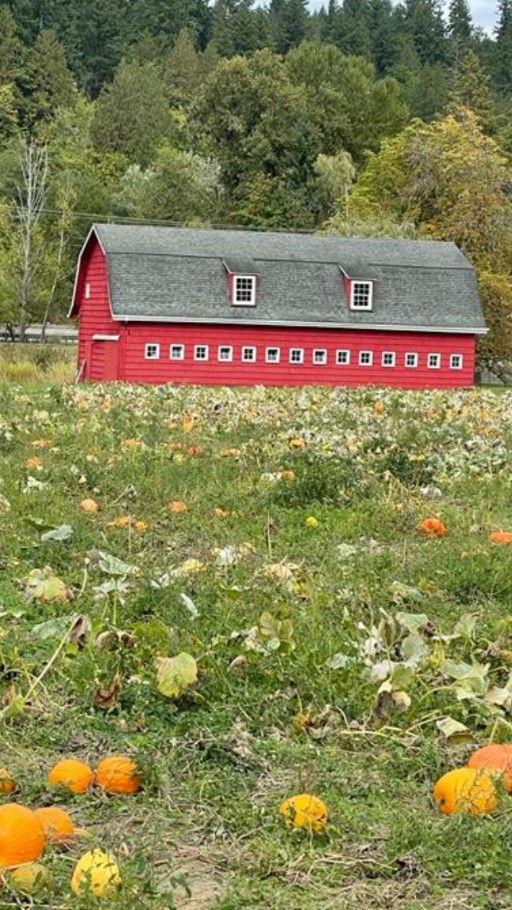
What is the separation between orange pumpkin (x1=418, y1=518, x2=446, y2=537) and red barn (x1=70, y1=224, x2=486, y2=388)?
2909cm

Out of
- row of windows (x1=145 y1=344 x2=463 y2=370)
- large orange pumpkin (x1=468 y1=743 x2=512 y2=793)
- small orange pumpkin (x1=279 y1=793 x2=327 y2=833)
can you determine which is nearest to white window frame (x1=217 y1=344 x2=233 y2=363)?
row of windows (x1=145 y1=344 x2=463 y2=370)

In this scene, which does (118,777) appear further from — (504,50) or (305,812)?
(504,50)

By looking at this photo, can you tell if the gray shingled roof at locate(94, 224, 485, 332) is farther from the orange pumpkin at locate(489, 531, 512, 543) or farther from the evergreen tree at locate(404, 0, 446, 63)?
the evergreen tree at locate(404, 0, 446, 63)

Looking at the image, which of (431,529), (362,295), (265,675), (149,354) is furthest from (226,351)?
(265,675)

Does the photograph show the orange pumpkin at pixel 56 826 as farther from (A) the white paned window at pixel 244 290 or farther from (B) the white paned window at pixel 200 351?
(A) the white paned window at pixel 244 290

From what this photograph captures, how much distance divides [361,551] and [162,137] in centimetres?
8115

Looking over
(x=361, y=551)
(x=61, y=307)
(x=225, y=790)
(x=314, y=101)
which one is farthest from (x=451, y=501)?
(x=314, y=101)

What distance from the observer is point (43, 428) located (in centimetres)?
1298

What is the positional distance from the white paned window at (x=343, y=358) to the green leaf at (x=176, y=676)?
3524cm

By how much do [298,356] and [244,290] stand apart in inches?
102

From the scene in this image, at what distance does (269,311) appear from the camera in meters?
38.3

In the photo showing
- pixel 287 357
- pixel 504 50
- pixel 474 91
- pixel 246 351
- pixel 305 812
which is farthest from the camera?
pixel 504 50

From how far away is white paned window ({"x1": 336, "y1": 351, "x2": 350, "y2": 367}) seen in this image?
39.3 meters

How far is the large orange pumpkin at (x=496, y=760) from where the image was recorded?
11.8ft
